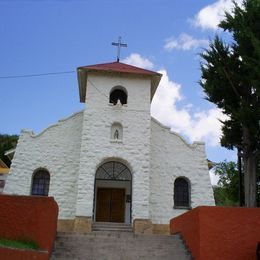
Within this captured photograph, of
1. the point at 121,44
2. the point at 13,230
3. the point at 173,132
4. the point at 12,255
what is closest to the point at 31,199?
the point at 13,230

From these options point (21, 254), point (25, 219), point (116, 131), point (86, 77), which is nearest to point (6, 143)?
point (86, 77)

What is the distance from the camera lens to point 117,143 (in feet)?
66.4

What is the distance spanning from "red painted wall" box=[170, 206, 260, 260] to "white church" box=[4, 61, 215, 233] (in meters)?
6.55

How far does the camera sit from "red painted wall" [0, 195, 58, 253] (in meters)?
12.0

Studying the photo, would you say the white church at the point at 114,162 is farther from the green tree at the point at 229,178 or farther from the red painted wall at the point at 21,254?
the red painted wall at the point at 21,254

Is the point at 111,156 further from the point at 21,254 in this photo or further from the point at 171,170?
the point at 21,254

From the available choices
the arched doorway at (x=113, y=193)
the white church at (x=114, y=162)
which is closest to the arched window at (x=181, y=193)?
the white church at (x=114, y=162)

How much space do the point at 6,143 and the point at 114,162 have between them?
24.2 m

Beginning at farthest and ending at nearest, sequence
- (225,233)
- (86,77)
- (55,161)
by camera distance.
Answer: (86,77) → (55,161) → (225,233)

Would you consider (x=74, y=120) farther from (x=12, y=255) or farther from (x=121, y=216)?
(x=12, y=255)

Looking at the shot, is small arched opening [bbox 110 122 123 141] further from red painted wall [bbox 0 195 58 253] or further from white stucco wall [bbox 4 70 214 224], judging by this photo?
red painted wall [bbox 0 195 58 253]

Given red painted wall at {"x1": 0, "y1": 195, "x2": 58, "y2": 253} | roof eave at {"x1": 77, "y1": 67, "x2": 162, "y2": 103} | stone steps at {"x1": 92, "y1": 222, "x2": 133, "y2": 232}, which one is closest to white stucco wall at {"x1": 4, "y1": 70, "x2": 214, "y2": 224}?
roof eave at {"x1": 77, "y1": 67, "x2": 162, "y2": 103}

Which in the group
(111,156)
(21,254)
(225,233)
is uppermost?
(111,156)

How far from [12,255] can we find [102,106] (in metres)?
11.9
